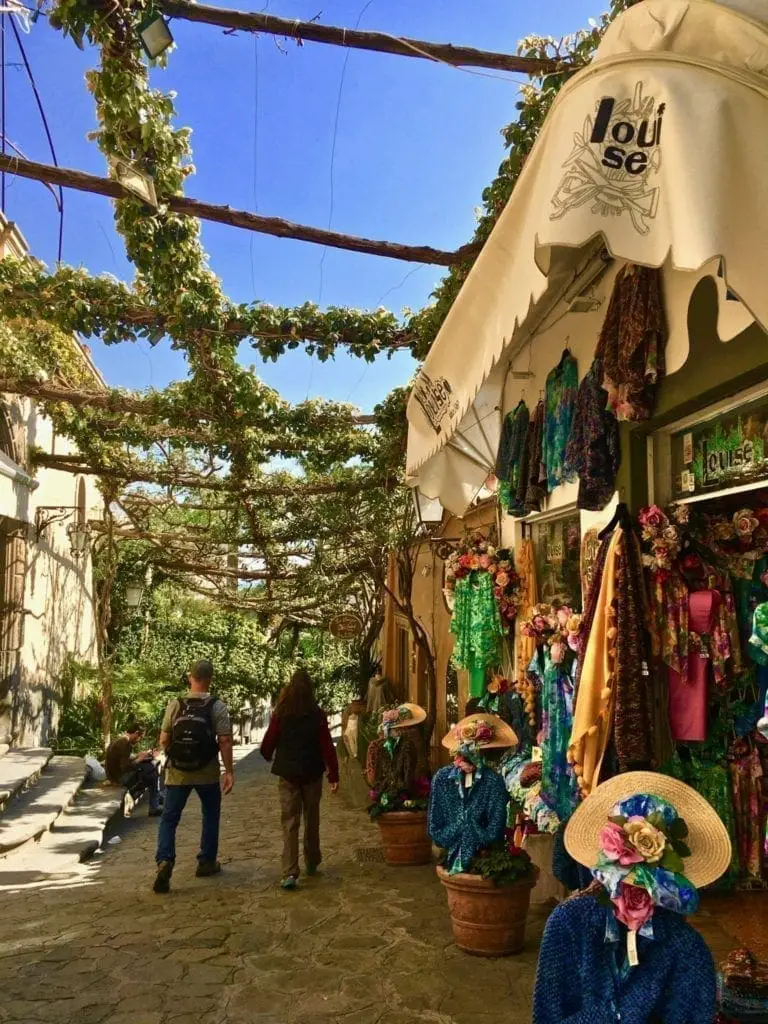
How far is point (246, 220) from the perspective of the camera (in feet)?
15.5

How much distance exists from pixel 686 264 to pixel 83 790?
10334 mm

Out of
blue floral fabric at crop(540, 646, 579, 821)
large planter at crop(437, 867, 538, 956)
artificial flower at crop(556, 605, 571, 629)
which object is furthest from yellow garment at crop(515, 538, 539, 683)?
large planter at crop(437, 867, 538, 956)

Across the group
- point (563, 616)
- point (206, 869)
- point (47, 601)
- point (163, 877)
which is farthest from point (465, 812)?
point (47, 601)

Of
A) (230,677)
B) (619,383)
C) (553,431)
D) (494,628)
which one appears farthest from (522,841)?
(230,677)

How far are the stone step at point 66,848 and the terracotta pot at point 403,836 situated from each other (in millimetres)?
2507

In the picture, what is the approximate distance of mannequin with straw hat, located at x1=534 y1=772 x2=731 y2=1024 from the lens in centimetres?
233

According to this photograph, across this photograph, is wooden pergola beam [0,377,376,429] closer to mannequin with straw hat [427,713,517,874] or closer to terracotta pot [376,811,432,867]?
terracotta pot [376,811,432,867]

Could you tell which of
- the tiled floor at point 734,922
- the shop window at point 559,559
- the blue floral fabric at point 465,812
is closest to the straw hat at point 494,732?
the blue floral fabric at point 465,812

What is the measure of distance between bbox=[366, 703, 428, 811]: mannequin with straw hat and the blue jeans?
53.6 inches

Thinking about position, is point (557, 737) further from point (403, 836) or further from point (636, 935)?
point (403, 836)

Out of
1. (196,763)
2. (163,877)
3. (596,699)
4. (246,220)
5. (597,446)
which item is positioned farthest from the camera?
(196,763)

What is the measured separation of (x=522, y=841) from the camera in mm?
5168

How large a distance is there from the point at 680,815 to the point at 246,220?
3.91 meters

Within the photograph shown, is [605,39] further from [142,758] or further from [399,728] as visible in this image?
[142,758]
